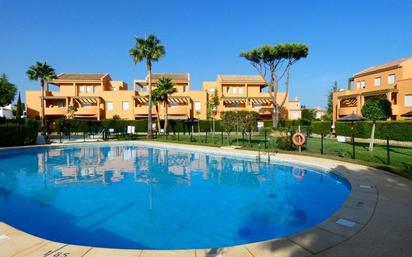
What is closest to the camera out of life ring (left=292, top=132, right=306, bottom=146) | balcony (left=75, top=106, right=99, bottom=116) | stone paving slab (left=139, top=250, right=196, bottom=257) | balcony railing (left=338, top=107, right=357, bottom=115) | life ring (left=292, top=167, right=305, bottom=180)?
stone paving slab (left=139, top=250, right=196, bottom=257)

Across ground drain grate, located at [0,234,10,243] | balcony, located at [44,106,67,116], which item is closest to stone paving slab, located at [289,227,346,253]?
ground drain grate, located at [0,234,10,243]

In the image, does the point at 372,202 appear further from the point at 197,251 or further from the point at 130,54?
the point at 130,54

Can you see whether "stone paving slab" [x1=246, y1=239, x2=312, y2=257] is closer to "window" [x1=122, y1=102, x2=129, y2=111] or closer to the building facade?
the building facade

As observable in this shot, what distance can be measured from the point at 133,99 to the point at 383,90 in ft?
117

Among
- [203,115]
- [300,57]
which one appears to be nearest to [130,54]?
[203,115]

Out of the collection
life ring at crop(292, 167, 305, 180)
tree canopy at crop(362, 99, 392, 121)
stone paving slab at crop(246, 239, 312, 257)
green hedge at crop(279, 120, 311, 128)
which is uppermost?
tree canopy at crop(362, 99, 392, 121)

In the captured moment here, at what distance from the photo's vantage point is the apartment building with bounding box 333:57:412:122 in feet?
96.4

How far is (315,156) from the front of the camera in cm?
1518

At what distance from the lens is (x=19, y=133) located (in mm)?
24188

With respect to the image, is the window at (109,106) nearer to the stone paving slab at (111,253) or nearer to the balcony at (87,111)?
the balcony at (87,111)

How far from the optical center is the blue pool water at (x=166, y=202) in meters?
6.50

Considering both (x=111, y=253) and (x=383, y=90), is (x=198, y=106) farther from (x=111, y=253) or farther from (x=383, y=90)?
(x=111, y=253)

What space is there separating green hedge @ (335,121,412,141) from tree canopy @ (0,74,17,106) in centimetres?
5375

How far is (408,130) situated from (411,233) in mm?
21855
